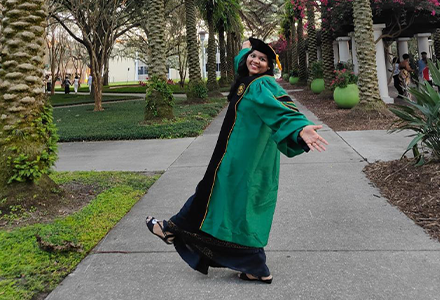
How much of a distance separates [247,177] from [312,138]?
1.88 feet

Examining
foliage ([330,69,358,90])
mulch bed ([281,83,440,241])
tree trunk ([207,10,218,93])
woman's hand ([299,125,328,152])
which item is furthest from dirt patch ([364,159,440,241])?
tree trunk ([207,10,218,93])

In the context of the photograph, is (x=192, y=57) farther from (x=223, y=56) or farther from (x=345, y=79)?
(x=223, y=56)

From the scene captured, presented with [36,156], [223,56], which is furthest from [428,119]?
[223,56]

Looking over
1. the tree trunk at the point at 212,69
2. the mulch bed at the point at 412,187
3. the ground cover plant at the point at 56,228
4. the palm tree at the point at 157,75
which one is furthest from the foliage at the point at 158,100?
the tree trunk at the point at 212,69

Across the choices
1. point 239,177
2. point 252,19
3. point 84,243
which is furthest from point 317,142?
point 252,19

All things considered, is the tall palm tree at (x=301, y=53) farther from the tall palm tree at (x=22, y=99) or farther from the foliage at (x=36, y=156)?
the foliage at (x=36, y=156)

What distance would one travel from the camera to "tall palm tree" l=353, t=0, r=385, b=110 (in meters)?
10.7

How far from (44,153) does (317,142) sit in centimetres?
342

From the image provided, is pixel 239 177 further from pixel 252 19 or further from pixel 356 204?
pixel 252 19

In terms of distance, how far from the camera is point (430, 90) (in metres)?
5.07

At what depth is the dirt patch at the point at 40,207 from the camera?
412 cm

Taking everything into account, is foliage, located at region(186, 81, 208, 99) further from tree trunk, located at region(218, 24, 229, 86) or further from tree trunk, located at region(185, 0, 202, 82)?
tree trunk, located at region(218, 24, 229, 86)

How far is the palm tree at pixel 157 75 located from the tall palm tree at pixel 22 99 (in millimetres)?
6819

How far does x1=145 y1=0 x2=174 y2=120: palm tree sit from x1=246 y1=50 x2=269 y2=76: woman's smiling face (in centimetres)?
887
